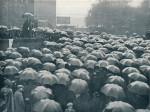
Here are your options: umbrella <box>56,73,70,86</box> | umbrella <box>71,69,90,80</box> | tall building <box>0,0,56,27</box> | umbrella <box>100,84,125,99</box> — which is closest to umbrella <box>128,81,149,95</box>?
umbrella <box>100,84,125,99</box>

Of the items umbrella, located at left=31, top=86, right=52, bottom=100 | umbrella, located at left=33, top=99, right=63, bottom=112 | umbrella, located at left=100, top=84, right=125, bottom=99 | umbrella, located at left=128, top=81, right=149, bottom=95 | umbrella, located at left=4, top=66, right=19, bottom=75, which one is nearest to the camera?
umbrella, located at left=33, top=99, right=63, bottom=112

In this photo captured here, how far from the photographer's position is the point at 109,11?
4859 centimetres

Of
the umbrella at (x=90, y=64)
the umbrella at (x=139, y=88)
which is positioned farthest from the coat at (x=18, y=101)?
the umbrella at (x=90, y=64)

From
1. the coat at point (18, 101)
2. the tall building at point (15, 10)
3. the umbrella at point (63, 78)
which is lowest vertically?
the coat at point (18, 101)

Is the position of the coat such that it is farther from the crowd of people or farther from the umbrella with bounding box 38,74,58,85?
the umbrella with bounding box 38,74,58,85

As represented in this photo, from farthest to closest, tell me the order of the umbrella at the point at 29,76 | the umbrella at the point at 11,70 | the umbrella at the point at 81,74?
1. the umbrella at the point at 11,70
2. the umbrella at the point at 81,74
3. the umbrella at the point at 29,76

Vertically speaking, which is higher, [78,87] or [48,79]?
[48,79]

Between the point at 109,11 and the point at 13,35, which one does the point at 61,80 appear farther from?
the point at 109,11

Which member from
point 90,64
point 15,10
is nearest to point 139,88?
point 90,64

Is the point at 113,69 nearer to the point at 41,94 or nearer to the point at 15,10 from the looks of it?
the point at 41,94

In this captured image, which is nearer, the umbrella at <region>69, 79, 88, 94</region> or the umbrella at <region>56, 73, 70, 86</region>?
the umbrella at <region>69, 79, 88, 94</region>

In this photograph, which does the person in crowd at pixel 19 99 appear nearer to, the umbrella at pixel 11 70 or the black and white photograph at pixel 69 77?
the black and white photograph at pixel 69 77

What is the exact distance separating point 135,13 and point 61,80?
4155 centimetres

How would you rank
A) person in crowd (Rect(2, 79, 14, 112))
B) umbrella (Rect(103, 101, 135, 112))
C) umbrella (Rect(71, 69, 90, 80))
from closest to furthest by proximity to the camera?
umbrella (Rect(103, 101, 135, 112))
person in crowd (Rect(2, 79, 14, 112))
umbrella (Rect(71, 69, 90, 80))
